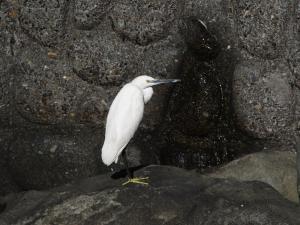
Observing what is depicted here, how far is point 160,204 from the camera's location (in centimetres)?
283

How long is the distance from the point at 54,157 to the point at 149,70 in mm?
812

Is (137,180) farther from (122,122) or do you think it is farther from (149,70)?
(149,70)

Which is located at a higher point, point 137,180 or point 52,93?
point 52,93

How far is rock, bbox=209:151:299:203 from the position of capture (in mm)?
3504

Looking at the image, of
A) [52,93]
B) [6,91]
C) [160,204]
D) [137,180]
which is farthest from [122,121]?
[6,91]

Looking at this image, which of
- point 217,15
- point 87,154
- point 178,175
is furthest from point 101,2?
point 178,175

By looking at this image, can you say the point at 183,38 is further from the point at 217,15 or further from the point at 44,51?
the point at 44,51

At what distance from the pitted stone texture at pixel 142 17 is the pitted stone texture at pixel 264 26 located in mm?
422

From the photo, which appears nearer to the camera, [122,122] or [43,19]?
[122,122]

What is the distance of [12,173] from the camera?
396 centimetres

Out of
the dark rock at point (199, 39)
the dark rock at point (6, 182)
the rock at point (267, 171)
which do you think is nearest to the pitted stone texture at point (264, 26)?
the dark rock at point (199, 39)

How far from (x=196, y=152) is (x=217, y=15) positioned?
0.91 meters

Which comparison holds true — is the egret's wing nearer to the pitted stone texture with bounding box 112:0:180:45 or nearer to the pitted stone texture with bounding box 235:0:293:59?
the pitted stone texture with bounding box 112:0:180:45

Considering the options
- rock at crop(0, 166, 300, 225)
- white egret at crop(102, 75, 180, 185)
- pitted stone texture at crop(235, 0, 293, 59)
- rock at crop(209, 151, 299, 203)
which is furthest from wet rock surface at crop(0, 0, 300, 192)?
rock at crop(0, 166, 300, 225)
